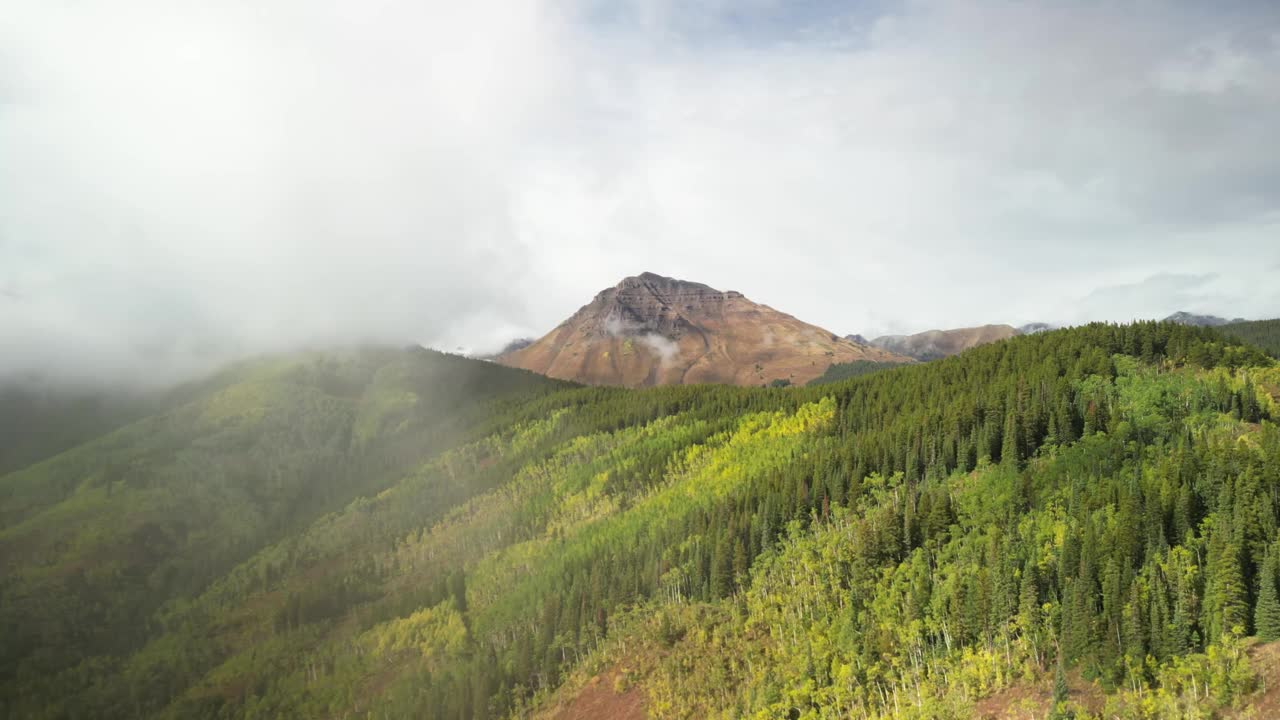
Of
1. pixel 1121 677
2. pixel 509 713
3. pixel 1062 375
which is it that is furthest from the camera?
pixel 1062 375

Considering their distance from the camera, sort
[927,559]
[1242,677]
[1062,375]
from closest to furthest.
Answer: [1242,677]
[927,559]
[1062,375]

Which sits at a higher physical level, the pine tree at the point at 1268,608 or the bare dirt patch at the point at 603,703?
the pine tree at the point at 1268,608

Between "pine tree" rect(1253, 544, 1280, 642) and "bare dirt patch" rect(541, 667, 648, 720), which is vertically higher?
Result: "pine tree" rect(1253, 544, 1280, 642)

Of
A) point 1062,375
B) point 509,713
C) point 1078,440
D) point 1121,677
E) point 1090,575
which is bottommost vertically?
point 509,713

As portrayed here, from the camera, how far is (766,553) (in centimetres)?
16750

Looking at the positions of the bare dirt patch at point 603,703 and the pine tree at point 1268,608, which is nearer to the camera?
the pine tree at point 1268,608

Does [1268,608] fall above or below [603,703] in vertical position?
above

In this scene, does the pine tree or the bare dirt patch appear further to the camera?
the bare dirt patch

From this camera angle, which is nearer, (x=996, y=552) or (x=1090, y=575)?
(x=1090, y=575)

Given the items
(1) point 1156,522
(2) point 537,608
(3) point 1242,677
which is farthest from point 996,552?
(2) point 537,608

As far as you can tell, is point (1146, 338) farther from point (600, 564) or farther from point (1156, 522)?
point (600, 564)

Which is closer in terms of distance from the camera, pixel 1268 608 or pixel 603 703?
pixel 1268 608

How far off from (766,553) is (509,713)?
69.8 meters

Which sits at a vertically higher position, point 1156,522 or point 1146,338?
point 1146,338
